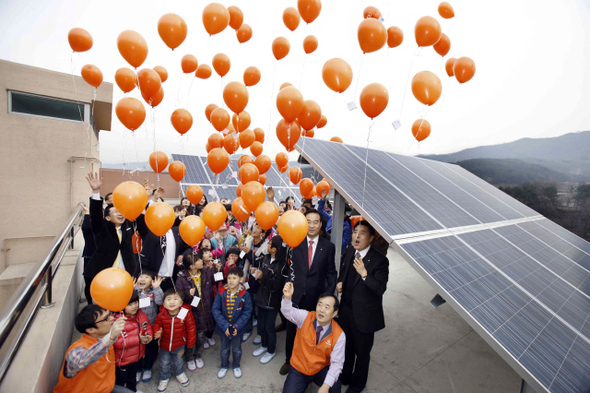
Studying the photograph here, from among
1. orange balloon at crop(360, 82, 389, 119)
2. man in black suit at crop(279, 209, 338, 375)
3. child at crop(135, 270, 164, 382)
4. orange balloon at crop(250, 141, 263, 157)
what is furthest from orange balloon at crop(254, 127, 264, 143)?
child at crop(135, 270, 164, 382)

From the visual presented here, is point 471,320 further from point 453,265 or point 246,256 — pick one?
point 246,256

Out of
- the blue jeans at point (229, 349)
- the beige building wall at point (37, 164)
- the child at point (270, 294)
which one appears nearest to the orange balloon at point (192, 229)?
the child at point (270, 294)

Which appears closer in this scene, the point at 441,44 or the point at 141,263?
the point at 141,263

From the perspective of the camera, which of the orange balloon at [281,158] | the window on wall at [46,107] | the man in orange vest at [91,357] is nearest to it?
the man in orange vest at [91,357]

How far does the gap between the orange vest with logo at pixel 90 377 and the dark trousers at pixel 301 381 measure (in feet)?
5.32

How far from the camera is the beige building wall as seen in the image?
22.7 feet

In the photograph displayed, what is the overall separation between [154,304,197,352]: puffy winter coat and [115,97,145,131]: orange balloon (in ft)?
9.15

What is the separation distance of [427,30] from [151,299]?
5223mm

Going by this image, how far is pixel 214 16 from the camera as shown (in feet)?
13.1

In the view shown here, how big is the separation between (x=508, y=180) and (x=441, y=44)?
1307cm

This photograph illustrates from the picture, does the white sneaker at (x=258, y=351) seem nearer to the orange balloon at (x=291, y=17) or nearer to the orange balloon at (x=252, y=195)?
the orange balloon at (x=252, y=195)

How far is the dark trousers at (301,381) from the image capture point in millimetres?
2602

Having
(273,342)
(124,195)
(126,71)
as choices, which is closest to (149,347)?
(273,342)

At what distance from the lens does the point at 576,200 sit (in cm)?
902
